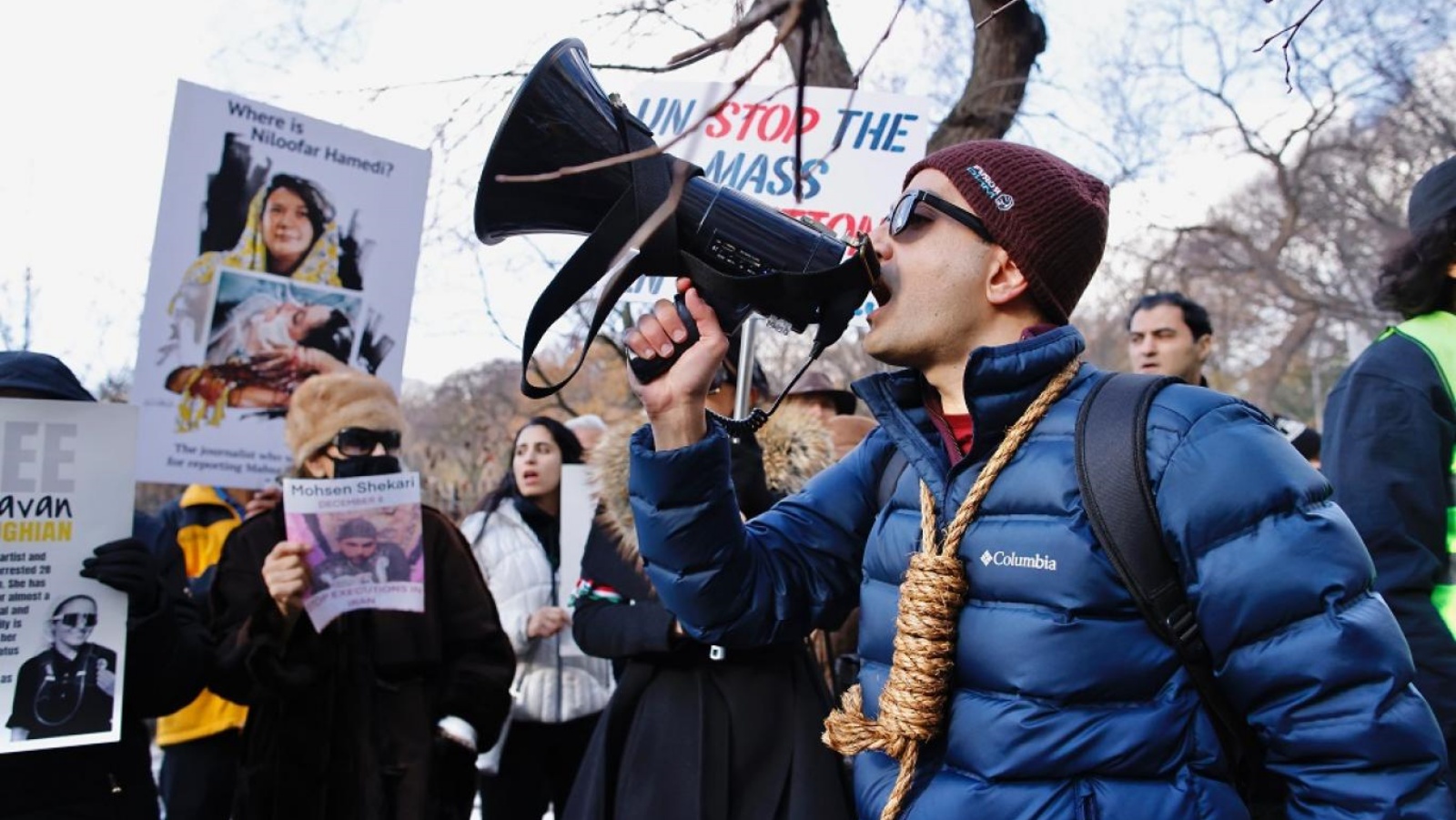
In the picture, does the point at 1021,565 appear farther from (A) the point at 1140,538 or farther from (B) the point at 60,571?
(B) the point at 60,571

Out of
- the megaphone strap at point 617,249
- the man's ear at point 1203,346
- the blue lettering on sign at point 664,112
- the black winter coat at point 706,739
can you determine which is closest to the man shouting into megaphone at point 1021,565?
the megaphone strap at point 617,249

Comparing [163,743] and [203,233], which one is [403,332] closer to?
[203,233]

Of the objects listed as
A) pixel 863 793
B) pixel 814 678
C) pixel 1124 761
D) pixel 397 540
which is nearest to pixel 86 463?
pixel 397 540

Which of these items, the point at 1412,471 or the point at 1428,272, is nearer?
the point at 1412,471

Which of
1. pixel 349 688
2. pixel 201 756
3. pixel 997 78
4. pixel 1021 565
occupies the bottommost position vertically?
pixel 201 756

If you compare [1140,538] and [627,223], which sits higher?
[627,223]

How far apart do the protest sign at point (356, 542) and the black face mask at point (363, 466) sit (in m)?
0.12

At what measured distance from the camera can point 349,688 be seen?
138 inches

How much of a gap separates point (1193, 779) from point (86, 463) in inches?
105

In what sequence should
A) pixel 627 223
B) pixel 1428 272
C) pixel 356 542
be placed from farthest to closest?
pixel 356 542 → pixel 1428 272 → pixel 627 223

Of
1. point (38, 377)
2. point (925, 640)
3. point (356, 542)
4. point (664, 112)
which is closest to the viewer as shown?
point (925, 640)

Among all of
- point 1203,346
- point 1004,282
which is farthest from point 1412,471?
point 1203,346

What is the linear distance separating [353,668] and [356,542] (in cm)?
38

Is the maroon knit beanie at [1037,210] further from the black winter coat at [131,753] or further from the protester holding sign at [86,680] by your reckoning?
the black winter coat at [131,753]
